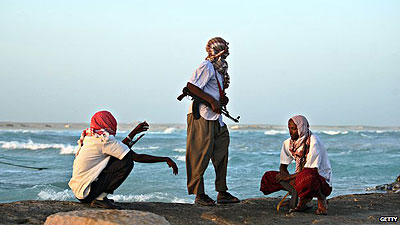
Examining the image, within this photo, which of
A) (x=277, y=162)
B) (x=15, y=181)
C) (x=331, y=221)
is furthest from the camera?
(x=277, y=162)

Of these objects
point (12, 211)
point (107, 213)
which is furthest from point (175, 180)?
point (107, 213)

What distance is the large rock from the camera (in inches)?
159

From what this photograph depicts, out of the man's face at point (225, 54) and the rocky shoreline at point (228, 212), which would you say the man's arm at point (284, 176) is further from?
the man's face at point (225, 54)

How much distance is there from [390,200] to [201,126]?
266 cm

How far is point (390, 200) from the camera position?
6613 millimetres

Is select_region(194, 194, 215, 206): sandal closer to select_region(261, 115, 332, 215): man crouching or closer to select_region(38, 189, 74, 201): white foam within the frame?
select_region(261, 115, 332, 215): man crouching

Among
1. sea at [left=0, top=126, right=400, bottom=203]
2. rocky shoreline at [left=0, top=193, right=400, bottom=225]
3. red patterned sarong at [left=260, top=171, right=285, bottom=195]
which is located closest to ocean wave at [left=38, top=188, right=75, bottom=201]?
sea at [left=0, top=126, right=400, bottom=203]

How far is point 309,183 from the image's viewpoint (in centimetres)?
507

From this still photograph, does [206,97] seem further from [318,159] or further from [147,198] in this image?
[147,198]

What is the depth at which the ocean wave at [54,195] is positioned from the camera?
10.0 m

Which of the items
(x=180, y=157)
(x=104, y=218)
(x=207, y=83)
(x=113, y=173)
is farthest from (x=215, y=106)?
(x=180, y=157)

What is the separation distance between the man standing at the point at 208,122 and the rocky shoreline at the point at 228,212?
1.24ft

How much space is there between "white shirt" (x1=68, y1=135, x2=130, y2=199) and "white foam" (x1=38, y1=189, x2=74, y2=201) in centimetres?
515

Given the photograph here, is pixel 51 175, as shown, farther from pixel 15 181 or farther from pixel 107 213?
pixel 107 213
